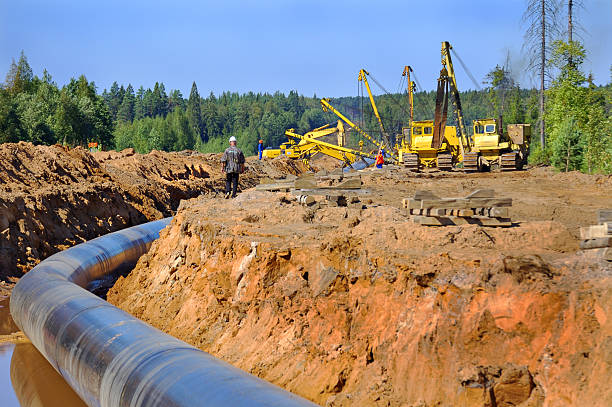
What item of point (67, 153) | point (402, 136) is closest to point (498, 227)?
point (67, 153)

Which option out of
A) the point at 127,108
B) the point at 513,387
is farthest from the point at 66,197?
the point at 127,108

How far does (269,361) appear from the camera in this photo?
6363 millimetres

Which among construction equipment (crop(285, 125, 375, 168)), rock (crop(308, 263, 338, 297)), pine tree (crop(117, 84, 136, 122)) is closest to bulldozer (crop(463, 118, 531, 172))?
construction equipment (crop(285, 125, 375, 168))

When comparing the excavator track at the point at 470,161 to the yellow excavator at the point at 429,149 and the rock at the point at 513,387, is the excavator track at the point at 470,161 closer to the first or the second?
the yellow excavator at the point at 429,149

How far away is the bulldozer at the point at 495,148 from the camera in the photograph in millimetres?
27188

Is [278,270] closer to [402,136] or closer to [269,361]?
[269,361]

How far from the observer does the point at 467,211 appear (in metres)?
7.21

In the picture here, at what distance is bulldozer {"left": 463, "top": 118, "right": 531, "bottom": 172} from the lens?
89.2 feet

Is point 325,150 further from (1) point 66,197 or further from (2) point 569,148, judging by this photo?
(1) point 66,197

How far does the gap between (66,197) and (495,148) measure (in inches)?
783

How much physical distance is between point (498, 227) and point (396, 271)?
1.97 meters

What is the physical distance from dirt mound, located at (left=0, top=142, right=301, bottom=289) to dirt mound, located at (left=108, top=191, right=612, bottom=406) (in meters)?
6.41

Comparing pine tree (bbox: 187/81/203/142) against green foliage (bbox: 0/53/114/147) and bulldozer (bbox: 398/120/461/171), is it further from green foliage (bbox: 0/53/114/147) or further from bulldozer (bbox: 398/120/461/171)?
bulldozer (bbox: 398/120/461/171)

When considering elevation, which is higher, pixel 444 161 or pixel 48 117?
pixel 48 117
